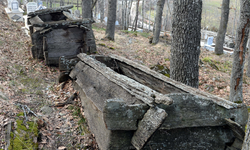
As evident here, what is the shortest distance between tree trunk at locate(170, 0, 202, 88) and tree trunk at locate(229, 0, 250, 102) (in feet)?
8.35

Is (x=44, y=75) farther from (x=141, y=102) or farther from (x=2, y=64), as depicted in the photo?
(x=141, y=102)

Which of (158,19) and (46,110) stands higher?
(158,19)

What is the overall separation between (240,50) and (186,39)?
285cm

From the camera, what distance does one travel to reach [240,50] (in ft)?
19.1

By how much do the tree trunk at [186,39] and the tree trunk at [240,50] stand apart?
8.35ft

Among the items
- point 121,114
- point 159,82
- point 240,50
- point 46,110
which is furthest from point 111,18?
point 121,114

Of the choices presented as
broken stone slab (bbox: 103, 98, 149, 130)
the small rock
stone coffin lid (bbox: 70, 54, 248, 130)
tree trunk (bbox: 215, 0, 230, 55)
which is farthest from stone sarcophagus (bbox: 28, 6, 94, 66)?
tree trunk (bbox: 215, 0, 230, 55)

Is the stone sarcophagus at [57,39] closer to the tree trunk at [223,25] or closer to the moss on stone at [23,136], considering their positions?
the moss on stone at [23,136]

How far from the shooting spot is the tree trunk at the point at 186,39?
3.89m


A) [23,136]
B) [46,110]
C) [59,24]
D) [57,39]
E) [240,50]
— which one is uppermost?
[59,24]

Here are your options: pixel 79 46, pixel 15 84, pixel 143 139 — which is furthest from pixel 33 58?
pixel 143 139

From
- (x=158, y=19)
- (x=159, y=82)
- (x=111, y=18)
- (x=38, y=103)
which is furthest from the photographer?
(x=158, y=19)

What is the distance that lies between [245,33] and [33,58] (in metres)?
6.78

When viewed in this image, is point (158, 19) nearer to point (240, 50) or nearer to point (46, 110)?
point (240, 50)
